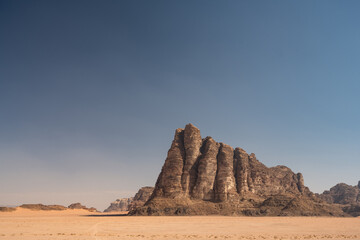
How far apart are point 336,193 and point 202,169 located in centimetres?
9767

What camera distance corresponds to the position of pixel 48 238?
2102cm

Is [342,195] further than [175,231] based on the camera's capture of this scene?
Yes

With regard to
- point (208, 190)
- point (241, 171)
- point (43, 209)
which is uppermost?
point (241, 171)

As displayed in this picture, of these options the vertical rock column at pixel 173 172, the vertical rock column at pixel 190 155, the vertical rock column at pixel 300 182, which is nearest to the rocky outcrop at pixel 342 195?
the vertical rock column at pixel 300 182

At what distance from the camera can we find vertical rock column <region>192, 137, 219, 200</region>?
6744 centimetres

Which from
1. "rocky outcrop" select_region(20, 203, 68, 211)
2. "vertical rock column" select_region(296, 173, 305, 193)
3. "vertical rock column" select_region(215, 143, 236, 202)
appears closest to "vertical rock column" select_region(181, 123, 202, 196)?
"vertical rock column" select_region(215, 143, 236, 202)

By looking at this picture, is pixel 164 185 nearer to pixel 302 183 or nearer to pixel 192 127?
pixel 192 127

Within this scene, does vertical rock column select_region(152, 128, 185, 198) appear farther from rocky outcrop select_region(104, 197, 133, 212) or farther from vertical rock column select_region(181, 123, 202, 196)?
rocky outcrop select_region(104, 197, 133, 212)

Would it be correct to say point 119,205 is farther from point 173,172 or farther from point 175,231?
point 175,231

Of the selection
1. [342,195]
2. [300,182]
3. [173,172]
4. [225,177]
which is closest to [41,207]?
[173,172]

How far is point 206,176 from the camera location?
6881cm

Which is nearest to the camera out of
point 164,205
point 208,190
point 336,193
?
point 164,205

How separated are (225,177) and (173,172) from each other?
13.7 metres

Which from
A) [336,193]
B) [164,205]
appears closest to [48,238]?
[164,205]
